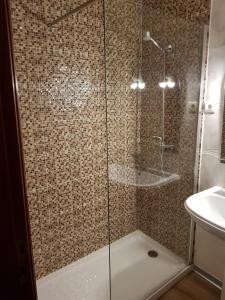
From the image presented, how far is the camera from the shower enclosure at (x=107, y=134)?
1.83m

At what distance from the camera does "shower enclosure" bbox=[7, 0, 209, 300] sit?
183 cm

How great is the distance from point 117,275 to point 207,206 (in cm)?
103

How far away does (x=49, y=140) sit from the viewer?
6.29 feet

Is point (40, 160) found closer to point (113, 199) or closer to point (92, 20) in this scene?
point (113, 199)

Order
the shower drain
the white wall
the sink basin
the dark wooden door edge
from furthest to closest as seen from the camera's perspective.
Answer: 1. the shower drain
2. the white wall
3. the sink basin
4. the dark wooden door edge

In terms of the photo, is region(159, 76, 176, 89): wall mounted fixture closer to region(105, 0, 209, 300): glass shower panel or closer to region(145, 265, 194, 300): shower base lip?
region(105, 0, 209, 300): glass shower panel

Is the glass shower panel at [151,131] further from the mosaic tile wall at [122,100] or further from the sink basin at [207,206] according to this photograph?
the sink basin at [207,206]

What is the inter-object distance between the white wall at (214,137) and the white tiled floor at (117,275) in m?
0.32

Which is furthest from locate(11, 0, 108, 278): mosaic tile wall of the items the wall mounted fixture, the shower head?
the wall mounted fixture

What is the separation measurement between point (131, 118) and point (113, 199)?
2.92ft

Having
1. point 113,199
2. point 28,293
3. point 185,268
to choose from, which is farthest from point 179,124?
point 28,293

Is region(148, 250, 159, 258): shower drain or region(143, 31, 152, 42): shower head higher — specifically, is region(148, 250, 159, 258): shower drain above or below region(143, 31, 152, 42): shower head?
below

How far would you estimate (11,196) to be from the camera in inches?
27.3

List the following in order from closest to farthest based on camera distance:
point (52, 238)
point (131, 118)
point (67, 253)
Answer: point (52, 238)
point (67, 253)
point (131, 118)
